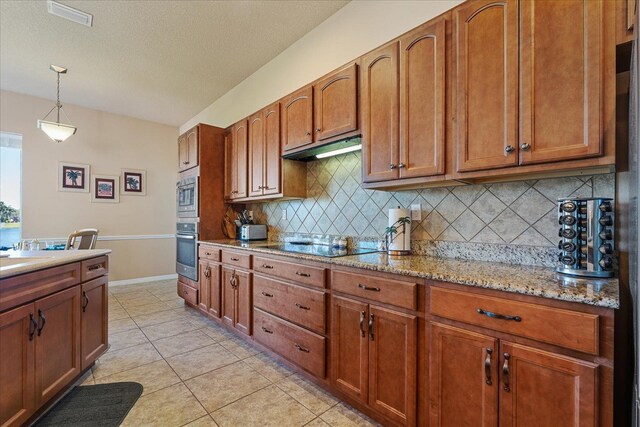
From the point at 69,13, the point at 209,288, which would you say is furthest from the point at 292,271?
the point at 69,13

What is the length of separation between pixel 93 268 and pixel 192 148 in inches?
81.1

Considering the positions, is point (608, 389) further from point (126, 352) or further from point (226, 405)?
point (126, 352)

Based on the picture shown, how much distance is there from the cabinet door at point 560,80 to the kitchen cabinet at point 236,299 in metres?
2.35

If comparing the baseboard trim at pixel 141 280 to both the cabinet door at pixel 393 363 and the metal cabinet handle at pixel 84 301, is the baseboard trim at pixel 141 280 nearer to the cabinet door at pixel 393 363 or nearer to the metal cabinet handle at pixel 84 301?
the metal cabinet handle at pixel 84 301

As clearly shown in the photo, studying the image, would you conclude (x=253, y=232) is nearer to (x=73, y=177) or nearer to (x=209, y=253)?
(x=209, y=253)

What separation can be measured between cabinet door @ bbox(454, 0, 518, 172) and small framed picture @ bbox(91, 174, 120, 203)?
5699mm

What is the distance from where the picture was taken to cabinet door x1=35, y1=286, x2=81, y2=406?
1.67m

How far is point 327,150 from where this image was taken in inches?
105

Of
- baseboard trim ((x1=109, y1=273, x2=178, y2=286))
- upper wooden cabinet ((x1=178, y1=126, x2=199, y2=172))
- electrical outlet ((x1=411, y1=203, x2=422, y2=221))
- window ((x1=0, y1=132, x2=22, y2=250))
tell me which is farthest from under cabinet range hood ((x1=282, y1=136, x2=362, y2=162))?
window ((x1=0, y1=132, x2=22, y2=250))

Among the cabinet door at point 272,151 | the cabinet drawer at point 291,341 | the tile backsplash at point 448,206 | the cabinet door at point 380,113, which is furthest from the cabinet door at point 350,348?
the cabinet door at point 272,151

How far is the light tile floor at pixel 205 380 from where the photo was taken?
5.78 feet

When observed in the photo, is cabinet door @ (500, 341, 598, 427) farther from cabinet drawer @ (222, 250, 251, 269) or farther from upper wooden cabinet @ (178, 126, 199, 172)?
upper wooden cabinet @ (178, 126, 199, 172)

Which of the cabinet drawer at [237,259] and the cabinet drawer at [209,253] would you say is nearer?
the cabinet drawer at [237,259]

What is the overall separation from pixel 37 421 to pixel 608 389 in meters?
2.78
